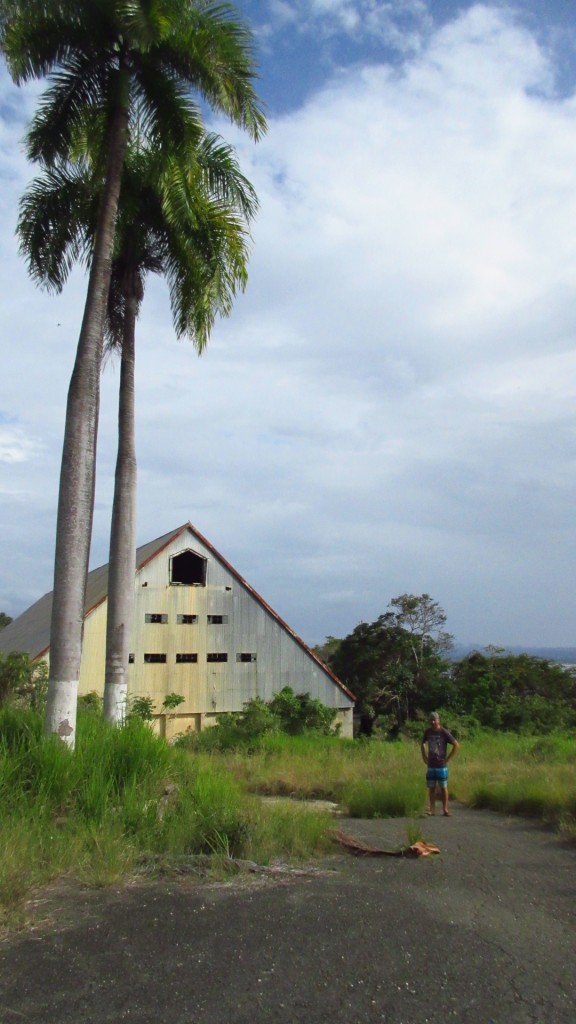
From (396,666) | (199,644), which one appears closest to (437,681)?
(396,666)

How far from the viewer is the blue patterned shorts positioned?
11.7m

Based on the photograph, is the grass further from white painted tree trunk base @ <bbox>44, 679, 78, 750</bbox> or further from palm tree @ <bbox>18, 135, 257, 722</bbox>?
palm tree @ <bbox>18, 135, 257, 722</bbox>

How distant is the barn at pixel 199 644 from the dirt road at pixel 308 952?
19.7 metres

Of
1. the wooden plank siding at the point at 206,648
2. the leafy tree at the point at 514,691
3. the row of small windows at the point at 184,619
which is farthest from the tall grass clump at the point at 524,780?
the row of small windows at the point at 184,619

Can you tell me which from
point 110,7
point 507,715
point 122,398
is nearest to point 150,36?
point 110,7

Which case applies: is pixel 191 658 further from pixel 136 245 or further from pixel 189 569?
pixel 136 245

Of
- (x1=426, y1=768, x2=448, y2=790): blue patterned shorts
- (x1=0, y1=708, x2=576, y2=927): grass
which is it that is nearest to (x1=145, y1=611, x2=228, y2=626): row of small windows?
(x1=0, y1=708, x2=576, y2=927): grass

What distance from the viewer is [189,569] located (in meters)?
28.2

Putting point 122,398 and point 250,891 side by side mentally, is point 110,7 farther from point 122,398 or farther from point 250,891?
point 250,891

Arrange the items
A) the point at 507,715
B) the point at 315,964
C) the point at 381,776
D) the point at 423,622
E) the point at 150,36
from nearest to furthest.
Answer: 1. the point at 315,964
2. the point at 150,36
3. the point at 381,776
4. the point at 507,715
5. the point at 423,622

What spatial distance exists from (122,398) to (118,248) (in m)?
2.81

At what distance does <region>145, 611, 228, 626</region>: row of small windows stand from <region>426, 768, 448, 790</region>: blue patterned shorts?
16156mm

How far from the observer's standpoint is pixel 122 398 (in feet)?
45.5

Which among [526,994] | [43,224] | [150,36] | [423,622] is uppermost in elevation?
[150,36]
